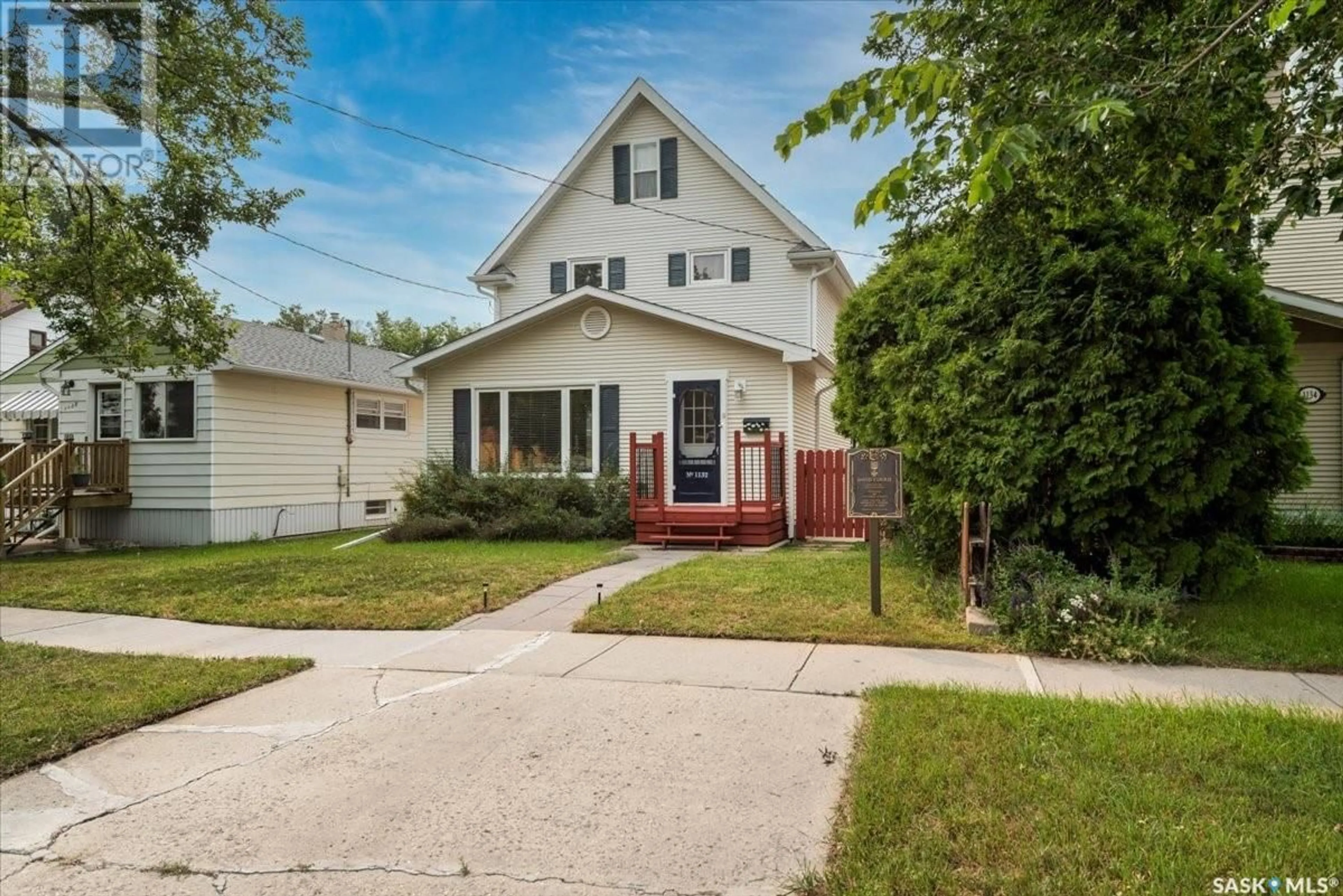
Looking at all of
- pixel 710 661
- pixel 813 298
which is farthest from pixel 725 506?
pixel 710 661

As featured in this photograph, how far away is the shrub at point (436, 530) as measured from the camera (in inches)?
496

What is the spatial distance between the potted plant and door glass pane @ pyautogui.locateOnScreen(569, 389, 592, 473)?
9.37 metres

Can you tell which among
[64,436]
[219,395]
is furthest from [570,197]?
[64,436]

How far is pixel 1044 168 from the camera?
4809mm

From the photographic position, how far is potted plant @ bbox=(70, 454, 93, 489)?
45.3ft

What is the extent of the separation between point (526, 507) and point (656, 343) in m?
3.68

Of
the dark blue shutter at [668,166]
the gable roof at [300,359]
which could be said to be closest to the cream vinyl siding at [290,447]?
the gable roof at [300,359]

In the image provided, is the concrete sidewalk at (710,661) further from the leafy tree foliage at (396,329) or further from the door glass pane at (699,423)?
the leafy tree foliage at (396,329)

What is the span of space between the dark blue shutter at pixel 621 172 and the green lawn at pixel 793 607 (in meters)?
10.4

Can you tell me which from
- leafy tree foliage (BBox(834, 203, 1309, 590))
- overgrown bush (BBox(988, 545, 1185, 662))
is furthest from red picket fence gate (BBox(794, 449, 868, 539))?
overgrown bush (BBox(988, 545, 1185, 662))

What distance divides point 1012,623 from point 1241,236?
2.96 m

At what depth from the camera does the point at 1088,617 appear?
203 inches

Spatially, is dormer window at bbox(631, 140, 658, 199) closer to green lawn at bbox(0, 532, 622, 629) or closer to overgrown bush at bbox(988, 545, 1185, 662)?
green lawn at bbox(0, 532, 622, 629)

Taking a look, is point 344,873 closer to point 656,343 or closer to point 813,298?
point 656,343
